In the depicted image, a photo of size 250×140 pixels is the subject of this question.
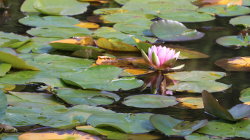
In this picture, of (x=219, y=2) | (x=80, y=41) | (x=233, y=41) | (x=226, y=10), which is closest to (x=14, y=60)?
(x=80, y=41)

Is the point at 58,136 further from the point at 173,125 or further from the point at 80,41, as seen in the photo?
the point at 80,41

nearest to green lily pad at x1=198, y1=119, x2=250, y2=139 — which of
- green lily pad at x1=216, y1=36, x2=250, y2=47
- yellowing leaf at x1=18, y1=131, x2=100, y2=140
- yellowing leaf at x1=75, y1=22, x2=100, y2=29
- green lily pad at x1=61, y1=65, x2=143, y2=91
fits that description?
yellowing leaf at x1=18, y1=131, x2=100, y2=140

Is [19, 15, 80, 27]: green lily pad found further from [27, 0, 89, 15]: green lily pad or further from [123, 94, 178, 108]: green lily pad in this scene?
[123, 94, 178, 108]: green lily pad

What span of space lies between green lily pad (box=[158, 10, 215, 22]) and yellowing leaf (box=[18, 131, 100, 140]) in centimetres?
181

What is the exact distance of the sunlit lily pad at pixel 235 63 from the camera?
250cm

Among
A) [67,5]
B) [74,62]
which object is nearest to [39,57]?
[74,62]

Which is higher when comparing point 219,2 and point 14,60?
point 14,60

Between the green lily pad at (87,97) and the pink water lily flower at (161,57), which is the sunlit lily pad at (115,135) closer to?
the green lily pad at (87,97)

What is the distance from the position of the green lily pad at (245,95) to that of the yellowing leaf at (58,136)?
2.15 feet

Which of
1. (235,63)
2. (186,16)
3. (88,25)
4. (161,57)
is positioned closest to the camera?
(161,57)

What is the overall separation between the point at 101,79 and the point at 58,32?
2.74 feet

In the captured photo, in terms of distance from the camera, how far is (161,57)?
2.42 meters

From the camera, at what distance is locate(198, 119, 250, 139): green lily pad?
1738 millimetres

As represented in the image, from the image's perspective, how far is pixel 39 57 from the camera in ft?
8.36
